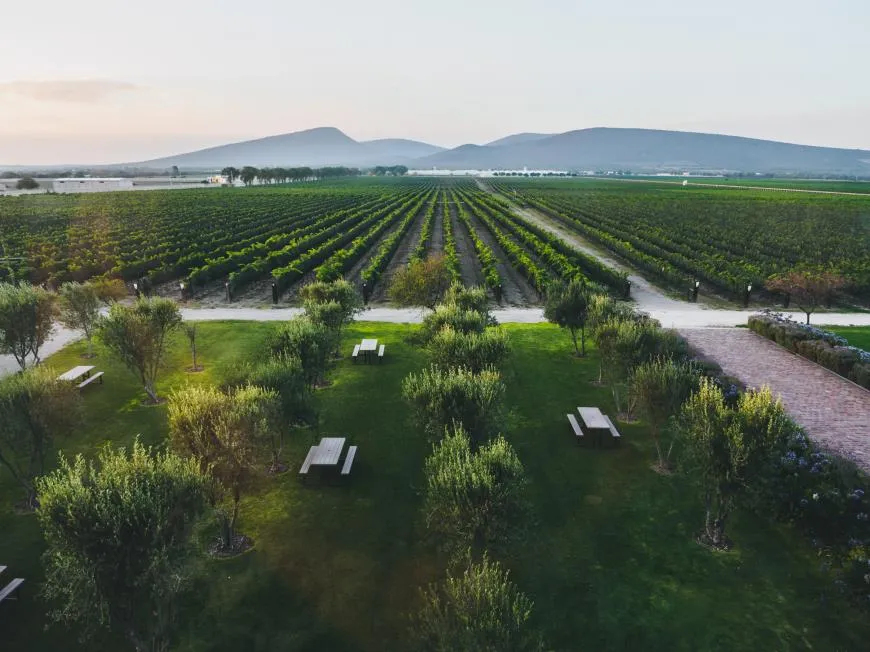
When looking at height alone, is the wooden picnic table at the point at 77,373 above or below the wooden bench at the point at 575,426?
above

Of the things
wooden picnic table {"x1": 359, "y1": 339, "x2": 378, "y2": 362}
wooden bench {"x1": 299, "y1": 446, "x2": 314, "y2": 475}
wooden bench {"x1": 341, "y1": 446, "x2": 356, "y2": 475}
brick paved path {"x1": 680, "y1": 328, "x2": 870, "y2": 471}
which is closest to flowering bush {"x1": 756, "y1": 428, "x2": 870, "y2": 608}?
brick paved path {"x1": 680, "y1": 328, "x2": 870, "y2": 471}

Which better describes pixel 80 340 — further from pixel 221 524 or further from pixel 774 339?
pixel 774 339

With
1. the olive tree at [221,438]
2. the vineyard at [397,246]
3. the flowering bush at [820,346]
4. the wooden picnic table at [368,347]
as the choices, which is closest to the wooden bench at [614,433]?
the olive tree at [221,438]

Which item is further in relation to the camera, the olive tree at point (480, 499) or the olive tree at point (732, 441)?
the olive tree at point (732, 441)

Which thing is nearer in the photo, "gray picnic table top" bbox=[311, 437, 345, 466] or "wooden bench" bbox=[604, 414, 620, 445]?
"gray picnic table top" bbox=[311, 437, 345, 466]

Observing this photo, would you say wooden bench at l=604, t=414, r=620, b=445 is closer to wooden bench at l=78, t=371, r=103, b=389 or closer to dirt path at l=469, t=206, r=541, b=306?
wooden bench at l=78, t=371, r=103, b=389

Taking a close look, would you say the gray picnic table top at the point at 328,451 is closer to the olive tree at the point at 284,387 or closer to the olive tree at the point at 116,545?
the olive tree at the point at 284,387

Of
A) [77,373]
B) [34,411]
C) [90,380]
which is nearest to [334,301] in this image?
[90,380]
